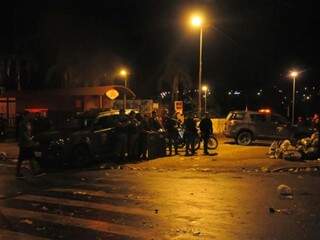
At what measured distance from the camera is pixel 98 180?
1523 centimetres

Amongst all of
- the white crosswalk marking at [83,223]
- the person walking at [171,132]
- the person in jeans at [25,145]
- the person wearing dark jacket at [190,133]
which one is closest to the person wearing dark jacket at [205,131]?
the person wearing dark jacket at [190,133]

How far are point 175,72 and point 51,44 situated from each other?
10736 mm

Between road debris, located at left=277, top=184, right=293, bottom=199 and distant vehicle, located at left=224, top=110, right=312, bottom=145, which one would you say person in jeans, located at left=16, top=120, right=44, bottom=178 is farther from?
distant vehicle, located at left=224, top=110, right=312, bottom=145

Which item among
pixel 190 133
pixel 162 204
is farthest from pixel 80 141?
pixel 162 204

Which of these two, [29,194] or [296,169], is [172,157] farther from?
[29,194]

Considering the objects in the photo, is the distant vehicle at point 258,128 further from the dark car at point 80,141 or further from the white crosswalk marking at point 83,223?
the white crosswalk marking at point 83,223

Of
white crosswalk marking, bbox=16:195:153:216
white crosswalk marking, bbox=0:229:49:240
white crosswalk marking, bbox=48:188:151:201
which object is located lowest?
white crosswalk marking, bbox=0:229:49:240

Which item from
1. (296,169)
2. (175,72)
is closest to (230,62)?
(175,72)

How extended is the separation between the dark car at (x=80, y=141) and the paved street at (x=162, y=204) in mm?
910

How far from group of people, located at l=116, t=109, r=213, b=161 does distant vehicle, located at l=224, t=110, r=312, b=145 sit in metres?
6.49

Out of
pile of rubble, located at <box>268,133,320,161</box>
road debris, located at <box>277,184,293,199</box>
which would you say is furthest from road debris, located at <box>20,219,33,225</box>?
pile of rubble, located at <box>268,133,320,161</box>

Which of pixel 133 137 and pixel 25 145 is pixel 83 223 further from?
pixel 133 137

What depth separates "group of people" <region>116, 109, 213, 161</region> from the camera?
66.8ft

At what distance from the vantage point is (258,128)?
30.0 metres
